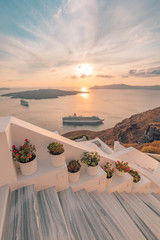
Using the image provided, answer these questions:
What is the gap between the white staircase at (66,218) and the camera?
1.57 meters

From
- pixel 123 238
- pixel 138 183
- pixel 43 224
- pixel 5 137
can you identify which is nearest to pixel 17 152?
pixel 5 137

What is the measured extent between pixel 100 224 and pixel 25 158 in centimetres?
202

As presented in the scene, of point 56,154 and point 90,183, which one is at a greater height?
point 56,154

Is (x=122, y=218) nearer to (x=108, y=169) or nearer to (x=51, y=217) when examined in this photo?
(x=108, y=169)

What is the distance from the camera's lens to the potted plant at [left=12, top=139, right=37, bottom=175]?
2166 millimetres

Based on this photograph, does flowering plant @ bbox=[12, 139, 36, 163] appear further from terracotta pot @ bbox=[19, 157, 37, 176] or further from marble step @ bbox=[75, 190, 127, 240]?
marble step @ bbox=[75, 190, 127, 240]

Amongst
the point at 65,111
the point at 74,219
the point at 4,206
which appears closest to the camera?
the point at 4,206

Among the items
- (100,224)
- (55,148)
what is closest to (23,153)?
(55,148)

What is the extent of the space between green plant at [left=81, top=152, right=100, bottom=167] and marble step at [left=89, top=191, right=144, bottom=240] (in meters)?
0.88

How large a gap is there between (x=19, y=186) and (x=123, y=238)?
2.30 m

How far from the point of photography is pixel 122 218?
2.37 meters

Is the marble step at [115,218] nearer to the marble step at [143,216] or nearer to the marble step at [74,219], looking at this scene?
the marble step at [143,216]

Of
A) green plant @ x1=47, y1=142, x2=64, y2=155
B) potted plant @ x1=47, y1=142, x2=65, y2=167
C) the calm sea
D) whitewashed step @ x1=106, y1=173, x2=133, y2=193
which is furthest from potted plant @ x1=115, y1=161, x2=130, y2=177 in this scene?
the calm sea

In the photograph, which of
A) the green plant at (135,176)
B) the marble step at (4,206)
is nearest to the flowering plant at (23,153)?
the marble step at (4,206)
